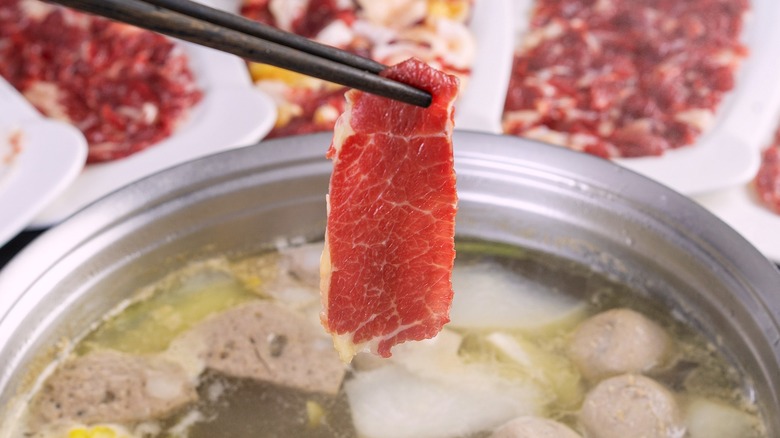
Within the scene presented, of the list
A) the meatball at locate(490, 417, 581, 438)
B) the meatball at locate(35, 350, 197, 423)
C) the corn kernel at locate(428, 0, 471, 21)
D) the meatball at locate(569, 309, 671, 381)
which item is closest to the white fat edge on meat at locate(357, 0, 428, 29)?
the corn kernel at locate(428, 0, 471, 21)

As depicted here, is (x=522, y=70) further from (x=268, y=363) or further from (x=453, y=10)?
(x=268, y=363)

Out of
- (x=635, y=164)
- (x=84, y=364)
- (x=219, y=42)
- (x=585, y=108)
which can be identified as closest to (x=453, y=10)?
(x=585, y=108)

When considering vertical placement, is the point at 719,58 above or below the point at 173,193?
below

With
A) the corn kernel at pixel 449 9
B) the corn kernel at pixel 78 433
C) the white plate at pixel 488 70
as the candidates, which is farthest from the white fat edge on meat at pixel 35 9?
the corn kernel at pixel 78 433

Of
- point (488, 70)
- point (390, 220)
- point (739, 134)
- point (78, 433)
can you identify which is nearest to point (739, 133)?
point (739, 134)

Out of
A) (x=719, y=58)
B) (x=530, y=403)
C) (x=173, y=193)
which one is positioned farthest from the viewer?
(x=719, y=58)

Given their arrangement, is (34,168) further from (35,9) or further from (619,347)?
(619,347)

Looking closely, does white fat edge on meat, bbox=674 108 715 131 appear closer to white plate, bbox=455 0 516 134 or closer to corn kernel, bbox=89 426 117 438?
white plate, bbox=455 0 516 134
